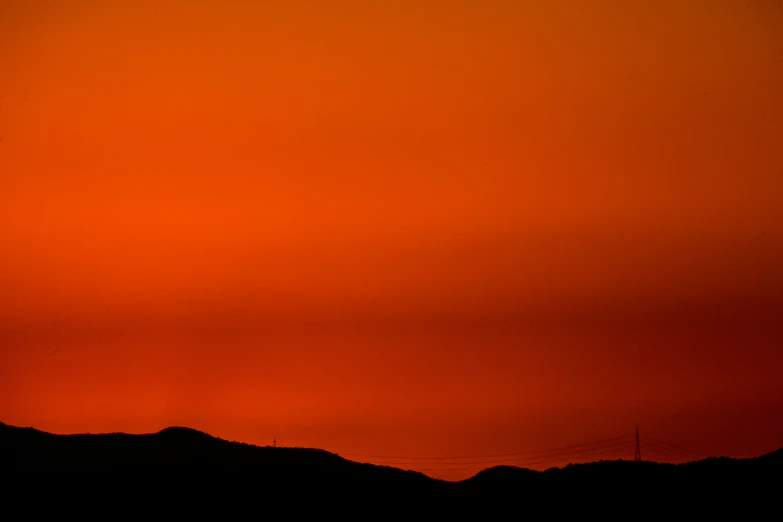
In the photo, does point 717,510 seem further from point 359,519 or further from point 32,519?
point 32,519

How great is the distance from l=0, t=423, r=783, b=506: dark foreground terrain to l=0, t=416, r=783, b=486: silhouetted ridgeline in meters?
0.05

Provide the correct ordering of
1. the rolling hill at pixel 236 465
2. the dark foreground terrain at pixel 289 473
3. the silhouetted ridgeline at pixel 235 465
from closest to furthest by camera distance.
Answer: the dark foreground terrain at pixel 289 473 < the rolling hill at pixel 236 465 < the silhouetted ridgeline at pixel 235 465

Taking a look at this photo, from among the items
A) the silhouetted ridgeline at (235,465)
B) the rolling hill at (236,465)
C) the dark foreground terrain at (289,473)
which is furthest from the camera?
the silhouetted ridgeline at (235,465)

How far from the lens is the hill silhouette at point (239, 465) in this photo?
57.5 meters

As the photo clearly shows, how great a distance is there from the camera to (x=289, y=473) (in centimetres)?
5775

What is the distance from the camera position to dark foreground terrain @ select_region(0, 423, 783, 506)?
183 ft

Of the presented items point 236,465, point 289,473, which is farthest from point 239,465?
point 289,473

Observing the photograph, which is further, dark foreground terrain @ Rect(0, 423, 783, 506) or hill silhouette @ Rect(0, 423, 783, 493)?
hill silhouette @ Rect(0, 423, 783, 493)

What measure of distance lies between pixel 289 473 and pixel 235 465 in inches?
126

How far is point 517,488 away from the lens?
6103cm

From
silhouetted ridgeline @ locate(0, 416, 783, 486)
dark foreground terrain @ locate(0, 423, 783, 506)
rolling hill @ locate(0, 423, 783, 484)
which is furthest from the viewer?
silhouetted ridgeline @ locate(0, 416, 783, 486)

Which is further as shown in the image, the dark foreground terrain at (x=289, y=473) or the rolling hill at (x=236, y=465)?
the rolling hill at (x=236, y=465)

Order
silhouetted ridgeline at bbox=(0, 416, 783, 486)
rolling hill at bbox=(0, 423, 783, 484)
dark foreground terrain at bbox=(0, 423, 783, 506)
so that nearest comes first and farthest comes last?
dark foreground terrain at bbox=(0, 423, 783, 506) < rolling hill at bbox=(0, 423, 783, 484) < silhouetted ridgeline at bbox=(0, 416, 783, 486)

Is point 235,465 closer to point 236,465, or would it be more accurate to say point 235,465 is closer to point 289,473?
point 236,465
